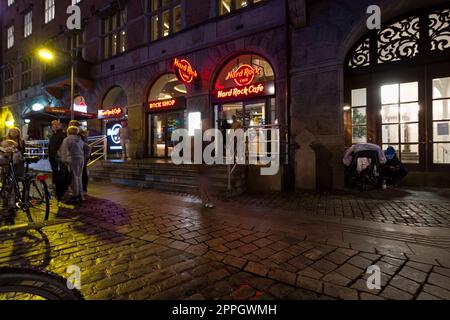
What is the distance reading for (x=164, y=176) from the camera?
870 centimetres

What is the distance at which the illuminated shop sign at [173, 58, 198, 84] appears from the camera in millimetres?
10945

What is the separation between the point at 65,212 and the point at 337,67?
28.6 ft

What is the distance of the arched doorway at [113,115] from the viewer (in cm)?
1489

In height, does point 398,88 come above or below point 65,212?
above

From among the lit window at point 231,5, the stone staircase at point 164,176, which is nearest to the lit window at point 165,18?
the lit window at point 231,5

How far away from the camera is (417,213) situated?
5.18 metres

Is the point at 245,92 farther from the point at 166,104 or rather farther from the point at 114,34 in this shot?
the point at 114,34

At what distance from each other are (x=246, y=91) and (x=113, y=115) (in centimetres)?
859

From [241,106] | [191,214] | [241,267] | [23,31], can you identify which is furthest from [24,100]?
[241,267]

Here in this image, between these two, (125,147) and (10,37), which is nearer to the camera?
(125,147)

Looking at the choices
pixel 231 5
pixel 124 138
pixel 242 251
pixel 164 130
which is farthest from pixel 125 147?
pixel 242 251

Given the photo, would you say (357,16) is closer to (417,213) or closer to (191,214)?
(417,213)

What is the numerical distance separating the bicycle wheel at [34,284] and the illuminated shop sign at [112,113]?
47.2 feet

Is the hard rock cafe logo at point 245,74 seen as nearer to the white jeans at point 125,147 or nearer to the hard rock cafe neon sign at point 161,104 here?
the hard rock cafe neon sign at point 161,104
